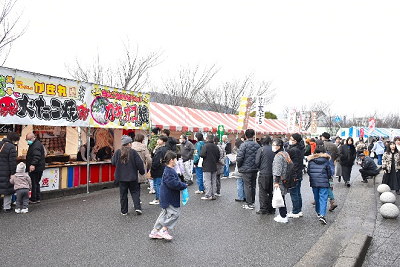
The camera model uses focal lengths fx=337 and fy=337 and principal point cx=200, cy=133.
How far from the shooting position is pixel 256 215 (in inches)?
283

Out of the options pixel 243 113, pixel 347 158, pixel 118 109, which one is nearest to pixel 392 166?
pixel 347 158

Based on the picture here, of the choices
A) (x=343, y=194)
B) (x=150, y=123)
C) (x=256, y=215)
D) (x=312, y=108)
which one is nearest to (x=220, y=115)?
(x=150, y=123)

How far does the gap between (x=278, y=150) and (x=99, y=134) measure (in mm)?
Answer: 8703

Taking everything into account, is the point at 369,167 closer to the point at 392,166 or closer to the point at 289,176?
the point at 392,166

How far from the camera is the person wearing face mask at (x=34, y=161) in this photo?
7.82 metres

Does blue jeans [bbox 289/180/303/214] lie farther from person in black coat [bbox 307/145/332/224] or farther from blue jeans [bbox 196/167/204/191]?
blue jeans [bbox 196/167/204/191]

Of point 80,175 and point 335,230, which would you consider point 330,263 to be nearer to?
point 335,230

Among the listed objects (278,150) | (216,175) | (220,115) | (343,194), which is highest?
(220,115)

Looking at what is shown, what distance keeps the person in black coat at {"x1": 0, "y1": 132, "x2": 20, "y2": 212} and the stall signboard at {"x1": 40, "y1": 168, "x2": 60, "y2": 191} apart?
1.59 metres

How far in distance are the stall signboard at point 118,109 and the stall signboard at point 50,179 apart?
1.73 meters

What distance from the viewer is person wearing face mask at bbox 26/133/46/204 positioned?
7824 millimetres

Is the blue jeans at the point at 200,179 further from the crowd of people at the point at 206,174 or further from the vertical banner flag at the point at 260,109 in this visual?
the vertical banner flag at the point at 260,109

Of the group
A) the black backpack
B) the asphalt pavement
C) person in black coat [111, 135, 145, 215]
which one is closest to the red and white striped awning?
person in black coat [111, 135, 145, 215]

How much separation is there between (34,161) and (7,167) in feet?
2.17
